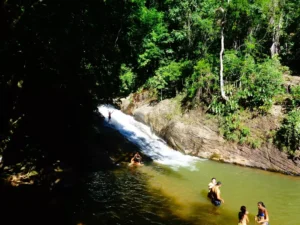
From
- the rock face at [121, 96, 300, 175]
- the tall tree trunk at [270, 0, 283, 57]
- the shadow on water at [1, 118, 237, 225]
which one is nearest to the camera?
the shadow on water at [1, 118, 237, 225]

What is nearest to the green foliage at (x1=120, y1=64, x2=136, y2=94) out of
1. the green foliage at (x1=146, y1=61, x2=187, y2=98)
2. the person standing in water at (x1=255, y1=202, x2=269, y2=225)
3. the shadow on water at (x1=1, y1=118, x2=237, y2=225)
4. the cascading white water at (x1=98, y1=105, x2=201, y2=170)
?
the green foliage at (x1=146, y1=61, x2=187, y2=98)

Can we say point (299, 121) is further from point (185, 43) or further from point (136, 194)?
point (185, 43)

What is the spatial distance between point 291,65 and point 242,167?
577 inches

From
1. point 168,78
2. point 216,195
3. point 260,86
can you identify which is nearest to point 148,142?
point 168,78

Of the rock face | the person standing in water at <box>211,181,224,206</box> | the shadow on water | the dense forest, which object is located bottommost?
the shadow on water

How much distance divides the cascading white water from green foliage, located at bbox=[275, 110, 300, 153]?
5538 millimetres

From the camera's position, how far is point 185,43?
2720cm

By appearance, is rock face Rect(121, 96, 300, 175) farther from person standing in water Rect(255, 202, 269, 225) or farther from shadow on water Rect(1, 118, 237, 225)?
person standing in water Rect(255, 202, 269, 225)

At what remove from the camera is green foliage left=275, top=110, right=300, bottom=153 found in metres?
15.6

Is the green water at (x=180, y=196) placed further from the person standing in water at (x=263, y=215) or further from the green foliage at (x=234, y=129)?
the green foliage at (x=234, y=129)

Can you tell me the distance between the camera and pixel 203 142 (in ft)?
60.2

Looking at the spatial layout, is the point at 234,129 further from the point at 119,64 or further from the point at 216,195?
the point at 119,64

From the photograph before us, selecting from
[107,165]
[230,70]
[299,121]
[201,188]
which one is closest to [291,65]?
[230,70]

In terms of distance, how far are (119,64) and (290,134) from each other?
11.5 meters
